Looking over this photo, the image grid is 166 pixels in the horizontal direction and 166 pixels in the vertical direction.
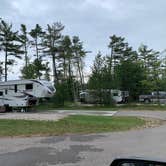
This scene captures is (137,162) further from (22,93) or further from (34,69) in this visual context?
(34,69)

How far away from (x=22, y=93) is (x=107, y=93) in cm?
1155

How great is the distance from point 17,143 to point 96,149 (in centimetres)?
345

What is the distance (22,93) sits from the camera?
39438 millimetres

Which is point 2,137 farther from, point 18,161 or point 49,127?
point 18,161

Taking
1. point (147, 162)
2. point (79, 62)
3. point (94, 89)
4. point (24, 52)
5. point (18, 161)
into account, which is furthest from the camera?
point (79, 62)

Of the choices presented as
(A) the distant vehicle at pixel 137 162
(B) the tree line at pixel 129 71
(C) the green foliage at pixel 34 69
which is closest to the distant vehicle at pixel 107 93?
(B) the tree line at pixel 129 71

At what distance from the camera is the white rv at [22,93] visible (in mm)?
39188

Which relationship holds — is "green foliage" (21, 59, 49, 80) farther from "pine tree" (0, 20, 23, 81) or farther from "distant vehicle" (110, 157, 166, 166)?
"distant vehicle" (110, 157, 166, 166)

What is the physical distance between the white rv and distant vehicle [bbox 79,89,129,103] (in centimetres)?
879

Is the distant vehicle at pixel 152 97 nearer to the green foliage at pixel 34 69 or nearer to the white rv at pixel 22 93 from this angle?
the green foliage at pixel 34 69

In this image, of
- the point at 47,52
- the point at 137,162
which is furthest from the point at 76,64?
the point at 137,162

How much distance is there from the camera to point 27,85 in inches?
1561

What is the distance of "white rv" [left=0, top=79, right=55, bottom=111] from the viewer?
1543 inches

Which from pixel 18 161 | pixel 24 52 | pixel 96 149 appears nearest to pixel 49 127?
pixel 96 149
